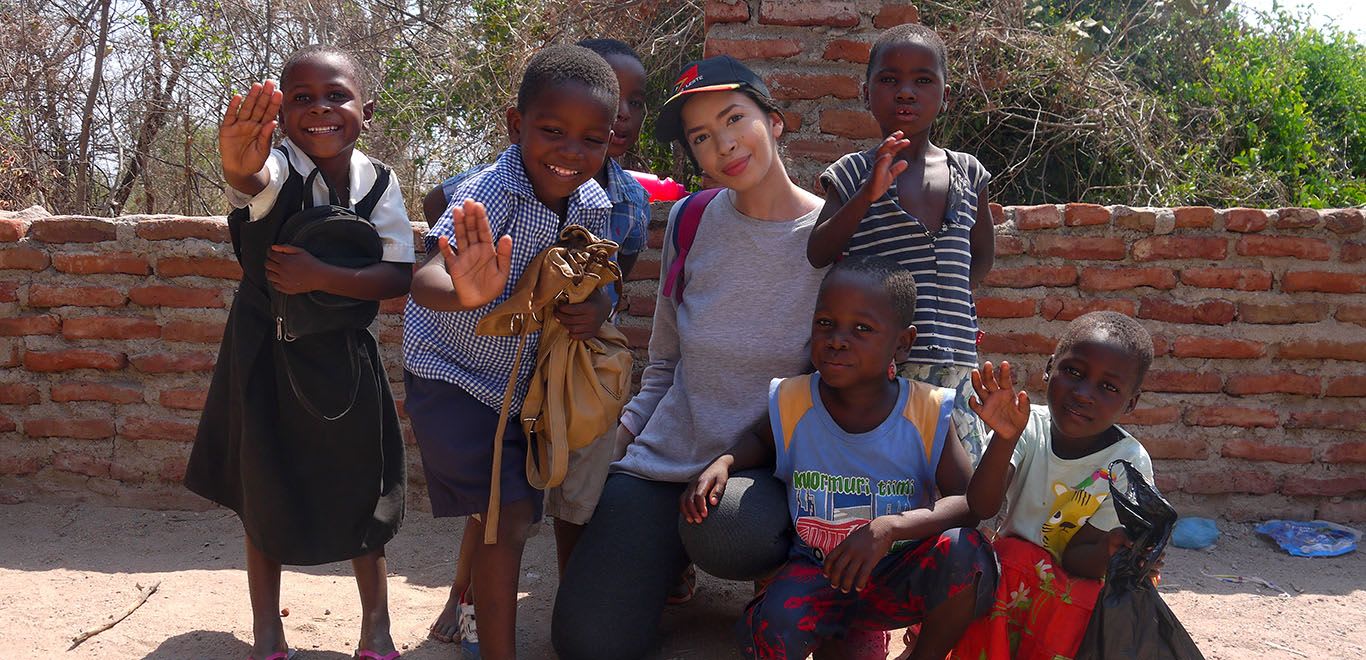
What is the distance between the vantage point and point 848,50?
3488 millimetres

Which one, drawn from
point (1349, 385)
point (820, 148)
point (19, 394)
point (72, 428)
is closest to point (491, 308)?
point (820, 148)

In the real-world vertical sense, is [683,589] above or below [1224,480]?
below

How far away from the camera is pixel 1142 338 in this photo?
2357 millimetres

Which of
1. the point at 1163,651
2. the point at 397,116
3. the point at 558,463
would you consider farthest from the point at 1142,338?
the point at 397,116

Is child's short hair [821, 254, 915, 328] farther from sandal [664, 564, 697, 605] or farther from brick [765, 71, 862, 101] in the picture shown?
brick [765, 71, 862, 101]

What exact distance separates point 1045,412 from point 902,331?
17.5 inches

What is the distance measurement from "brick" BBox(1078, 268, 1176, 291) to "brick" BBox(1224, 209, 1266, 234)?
260 mm

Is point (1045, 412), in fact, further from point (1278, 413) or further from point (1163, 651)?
point (1278, 413)

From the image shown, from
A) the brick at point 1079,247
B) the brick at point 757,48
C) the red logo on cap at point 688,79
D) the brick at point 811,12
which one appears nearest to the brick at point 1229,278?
the brick at point 1079,247

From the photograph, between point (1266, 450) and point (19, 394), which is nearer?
point (1266, 450)

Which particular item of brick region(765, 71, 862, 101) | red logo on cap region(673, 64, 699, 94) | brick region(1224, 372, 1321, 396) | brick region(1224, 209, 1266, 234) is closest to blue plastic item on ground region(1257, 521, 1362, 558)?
brick region(1224, 372, 1321, 396)

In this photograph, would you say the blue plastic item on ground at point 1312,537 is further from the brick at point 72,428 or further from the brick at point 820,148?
the brick at point 72,428

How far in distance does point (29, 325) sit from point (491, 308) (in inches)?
88.7

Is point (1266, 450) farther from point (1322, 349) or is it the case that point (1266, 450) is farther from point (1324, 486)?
point (1322, 349)
